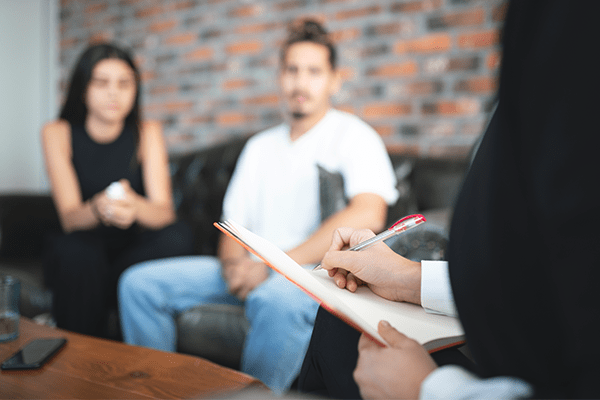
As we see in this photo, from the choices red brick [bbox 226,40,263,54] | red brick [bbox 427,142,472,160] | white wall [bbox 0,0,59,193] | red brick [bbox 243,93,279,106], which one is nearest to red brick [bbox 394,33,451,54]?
red brick [bbox 427,142,472,160]

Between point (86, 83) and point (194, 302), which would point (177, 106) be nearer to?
point (86, 83)

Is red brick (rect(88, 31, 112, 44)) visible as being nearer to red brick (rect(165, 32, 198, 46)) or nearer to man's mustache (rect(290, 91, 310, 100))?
red brick (rect(165, 32, 198, 46))

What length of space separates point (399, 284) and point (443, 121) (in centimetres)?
137

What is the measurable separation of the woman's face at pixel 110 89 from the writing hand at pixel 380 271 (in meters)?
1.56

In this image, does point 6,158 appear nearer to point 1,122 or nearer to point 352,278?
point 1,122

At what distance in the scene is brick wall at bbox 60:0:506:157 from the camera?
1.78 meters

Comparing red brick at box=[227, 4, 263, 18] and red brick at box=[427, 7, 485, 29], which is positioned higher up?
red brick at box=[227, 4, 263, 18]

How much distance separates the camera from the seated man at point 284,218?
3.78 feet

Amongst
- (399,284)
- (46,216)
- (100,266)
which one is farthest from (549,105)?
(46,216)

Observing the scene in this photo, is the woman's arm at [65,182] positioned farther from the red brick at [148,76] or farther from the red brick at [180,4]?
the red brick at [180,4]

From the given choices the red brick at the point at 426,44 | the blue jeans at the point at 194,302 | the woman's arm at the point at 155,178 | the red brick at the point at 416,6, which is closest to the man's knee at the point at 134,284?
the blue jeans at the point at 194,302

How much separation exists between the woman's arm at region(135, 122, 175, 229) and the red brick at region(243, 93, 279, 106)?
1.76ft

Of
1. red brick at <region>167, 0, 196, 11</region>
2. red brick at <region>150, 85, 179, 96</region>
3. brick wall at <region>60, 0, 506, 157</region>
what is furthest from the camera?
red brick at <region>150, 85, 179, 96</region>

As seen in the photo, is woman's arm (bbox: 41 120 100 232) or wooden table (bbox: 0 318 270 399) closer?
wooden table (bbox: 0 318 270 399)
